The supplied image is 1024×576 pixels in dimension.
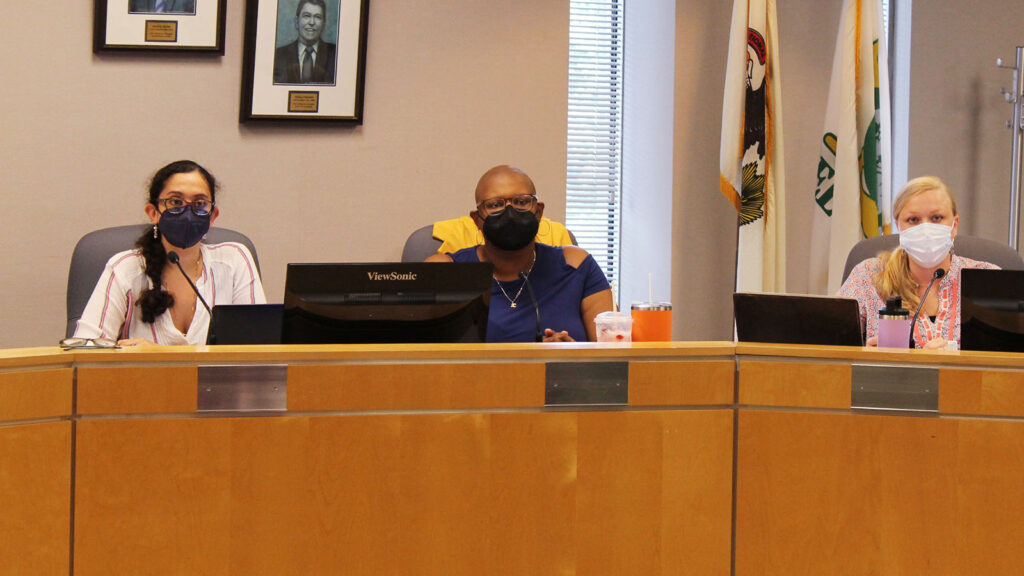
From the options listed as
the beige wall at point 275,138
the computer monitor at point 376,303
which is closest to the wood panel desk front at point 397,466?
the computer monitor at point 376,303

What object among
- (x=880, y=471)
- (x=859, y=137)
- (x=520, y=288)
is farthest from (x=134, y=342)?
(x=859, y=137)

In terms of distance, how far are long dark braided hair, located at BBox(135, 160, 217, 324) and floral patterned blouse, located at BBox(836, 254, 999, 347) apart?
186 cm

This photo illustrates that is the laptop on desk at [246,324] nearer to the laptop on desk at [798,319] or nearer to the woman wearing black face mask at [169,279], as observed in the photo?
the woman wearing black face mask at [169,279]

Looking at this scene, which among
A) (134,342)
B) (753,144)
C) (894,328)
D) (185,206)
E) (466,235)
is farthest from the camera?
(753,144)

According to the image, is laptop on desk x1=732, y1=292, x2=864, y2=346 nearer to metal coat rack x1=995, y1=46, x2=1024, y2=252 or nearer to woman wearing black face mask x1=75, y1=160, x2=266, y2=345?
woman wearing black face mask x1=75, y1=160, x2=266, y2=345

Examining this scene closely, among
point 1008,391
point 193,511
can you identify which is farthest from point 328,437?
point 1008,391

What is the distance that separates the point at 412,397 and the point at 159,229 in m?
1.29

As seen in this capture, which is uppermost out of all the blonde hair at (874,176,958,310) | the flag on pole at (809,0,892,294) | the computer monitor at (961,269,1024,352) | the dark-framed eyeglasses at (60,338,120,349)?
the flag on pole at (809,0,892,294)

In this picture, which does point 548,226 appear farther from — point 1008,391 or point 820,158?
point 1008,391

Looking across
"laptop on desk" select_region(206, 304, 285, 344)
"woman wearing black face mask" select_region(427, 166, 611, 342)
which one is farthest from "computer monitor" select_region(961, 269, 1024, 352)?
"laptop on desk" select_region(206, 304, 285, 344)

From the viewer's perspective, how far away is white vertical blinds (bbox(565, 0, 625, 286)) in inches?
159

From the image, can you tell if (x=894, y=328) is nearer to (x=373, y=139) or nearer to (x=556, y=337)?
(x=556, y=337)

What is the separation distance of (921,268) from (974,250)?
0.24 meters

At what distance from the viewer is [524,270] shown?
8.62ft
